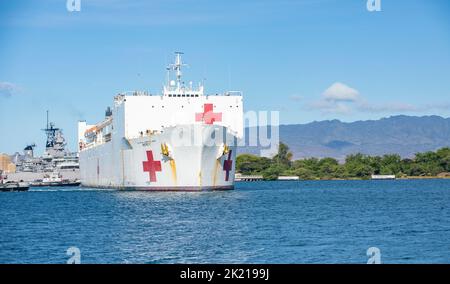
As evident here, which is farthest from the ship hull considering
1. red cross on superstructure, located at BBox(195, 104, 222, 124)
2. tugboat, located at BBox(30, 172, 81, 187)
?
tugboat, located at BBox(30, 172, 81, 187)

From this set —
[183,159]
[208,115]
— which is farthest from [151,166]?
[208,115]

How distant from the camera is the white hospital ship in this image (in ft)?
164

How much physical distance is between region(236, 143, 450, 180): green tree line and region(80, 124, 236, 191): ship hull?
91.5 metres

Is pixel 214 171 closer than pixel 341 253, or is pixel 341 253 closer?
A: pixel 341 253

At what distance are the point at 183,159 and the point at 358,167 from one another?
97.8 metres

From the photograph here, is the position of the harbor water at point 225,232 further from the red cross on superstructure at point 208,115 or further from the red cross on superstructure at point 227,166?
the red cross on superstructure at point 208,115

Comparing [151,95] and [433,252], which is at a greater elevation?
[151,95]

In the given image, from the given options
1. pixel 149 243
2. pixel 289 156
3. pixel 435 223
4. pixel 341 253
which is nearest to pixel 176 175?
pixel 435 223

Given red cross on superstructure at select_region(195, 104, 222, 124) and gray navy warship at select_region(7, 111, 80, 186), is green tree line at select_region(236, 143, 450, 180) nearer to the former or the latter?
gray navy warship at select_region(7, 111, 80, 186)

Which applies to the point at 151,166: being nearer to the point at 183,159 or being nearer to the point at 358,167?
the point at 183,159

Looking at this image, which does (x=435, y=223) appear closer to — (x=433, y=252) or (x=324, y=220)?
(x=324, y=220)
